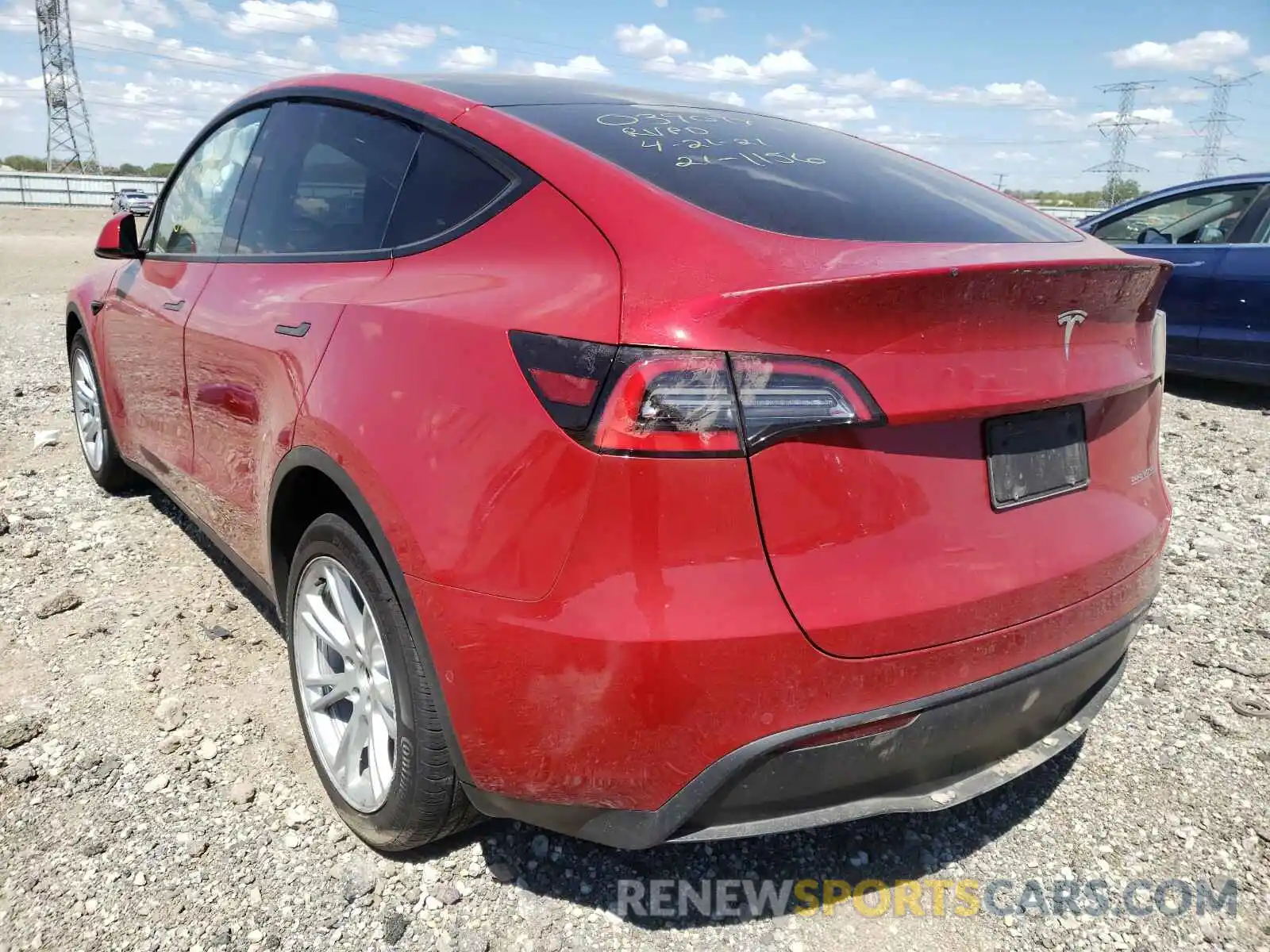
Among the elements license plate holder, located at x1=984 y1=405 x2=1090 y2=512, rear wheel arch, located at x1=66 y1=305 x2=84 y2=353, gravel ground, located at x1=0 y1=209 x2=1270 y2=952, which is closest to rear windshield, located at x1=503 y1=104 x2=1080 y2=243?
license plate holder, located at x1=984 y1=405 x2=1090 y2=512

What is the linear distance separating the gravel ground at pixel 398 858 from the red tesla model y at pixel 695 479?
0.20 m

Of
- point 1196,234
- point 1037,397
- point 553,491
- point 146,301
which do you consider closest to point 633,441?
→ point 553,491

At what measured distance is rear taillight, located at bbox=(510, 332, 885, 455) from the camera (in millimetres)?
1463

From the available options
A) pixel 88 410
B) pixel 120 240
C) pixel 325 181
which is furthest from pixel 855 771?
pixel 88 410

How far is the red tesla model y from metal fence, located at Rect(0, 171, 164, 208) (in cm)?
3120

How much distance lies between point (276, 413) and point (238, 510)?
0.53 meters

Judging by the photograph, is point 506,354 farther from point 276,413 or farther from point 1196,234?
point 1196,234

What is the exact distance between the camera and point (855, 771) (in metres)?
1.65

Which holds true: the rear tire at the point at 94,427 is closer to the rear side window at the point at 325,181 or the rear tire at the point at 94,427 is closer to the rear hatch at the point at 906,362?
the rear side window at the point at 325,181

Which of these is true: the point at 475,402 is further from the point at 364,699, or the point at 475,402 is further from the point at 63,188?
the point at 63,188

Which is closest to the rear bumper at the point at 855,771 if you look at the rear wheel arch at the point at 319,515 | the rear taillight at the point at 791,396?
the rear wheel arch at the point at 319,515

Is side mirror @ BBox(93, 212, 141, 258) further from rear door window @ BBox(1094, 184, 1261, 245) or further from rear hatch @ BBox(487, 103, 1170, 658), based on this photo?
rear door window @ BBox(1094, 184, 1261, 245)

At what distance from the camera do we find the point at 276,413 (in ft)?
7.51

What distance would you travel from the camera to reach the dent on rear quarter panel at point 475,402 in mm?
1546
